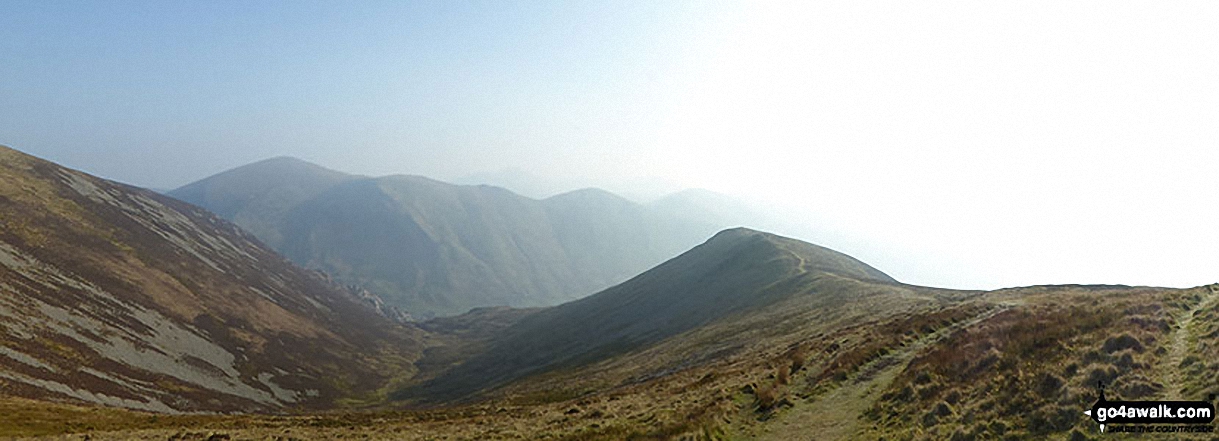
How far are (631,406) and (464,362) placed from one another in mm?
144028

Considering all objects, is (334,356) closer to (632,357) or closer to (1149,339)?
(632,357)

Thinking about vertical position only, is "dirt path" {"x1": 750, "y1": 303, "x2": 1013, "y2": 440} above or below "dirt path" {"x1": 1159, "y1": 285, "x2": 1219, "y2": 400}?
below

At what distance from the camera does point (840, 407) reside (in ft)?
79.6

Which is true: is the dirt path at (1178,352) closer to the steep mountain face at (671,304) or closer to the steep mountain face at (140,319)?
the steep mountain face at (671,304)

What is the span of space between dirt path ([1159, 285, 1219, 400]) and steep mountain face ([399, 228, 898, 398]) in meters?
59.9

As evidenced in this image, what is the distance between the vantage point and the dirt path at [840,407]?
2170 centimetres

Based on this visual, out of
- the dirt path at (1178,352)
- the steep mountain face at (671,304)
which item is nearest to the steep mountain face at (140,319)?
the steep mountain face at (671,304)

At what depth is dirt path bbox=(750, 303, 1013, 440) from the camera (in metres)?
21.7

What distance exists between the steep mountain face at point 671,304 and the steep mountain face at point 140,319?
3312 centimetres

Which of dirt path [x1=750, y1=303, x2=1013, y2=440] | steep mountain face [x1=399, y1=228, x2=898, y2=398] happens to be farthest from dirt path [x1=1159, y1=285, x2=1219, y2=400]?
steep mountain face [x1=399, y1=228, x2=898, y2=398]

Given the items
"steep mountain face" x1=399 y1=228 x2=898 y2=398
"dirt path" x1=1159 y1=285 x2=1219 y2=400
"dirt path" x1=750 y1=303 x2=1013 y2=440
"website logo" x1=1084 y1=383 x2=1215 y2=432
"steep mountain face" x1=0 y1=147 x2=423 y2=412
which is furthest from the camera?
"steep mountain face" x1=399 y1=228 x2=898 y2=398

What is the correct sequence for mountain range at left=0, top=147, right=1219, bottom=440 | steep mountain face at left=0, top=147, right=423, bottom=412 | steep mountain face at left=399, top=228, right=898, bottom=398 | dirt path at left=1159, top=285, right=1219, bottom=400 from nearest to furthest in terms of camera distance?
dirt path at left=1159, top=285, right=1219, bottom=400, mountain range at left=0, top=147, right=1219, bottom=440, steep mountain face at left=0, top=147, right=423, bottom=412, steep mountain face at left=399, top=228, right=898, bottom=398

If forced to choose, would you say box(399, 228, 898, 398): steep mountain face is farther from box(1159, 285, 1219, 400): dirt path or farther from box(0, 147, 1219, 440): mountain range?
box(1159, 285, 1219, 400): dirt path

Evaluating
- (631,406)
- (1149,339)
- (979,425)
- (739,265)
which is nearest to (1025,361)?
(1149,339)
